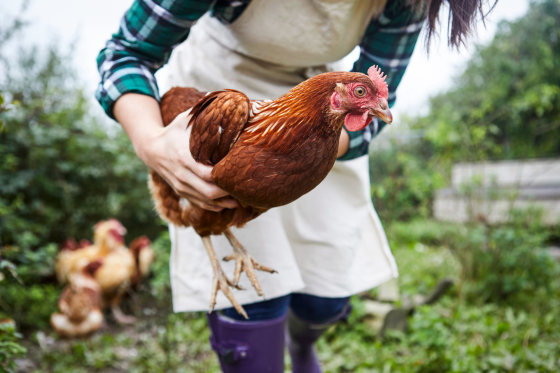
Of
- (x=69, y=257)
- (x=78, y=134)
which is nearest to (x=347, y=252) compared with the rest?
(x=69, y=257)

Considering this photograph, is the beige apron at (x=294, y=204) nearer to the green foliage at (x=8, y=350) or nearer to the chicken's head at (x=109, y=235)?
the green foliage at (x=8, y=350)

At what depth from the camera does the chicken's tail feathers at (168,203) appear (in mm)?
1005

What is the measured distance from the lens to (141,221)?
4152 millimetres

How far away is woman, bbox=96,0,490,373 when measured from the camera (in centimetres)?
94

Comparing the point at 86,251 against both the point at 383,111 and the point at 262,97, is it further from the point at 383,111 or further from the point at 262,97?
the point at 383,111

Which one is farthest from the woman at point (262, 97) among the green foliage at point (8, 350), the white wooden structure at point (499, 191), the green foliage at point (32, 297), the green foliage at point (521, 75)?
the green foliage at point (521, 75)

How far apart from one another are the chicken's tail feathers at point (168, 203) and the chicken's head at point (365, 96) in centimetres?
48

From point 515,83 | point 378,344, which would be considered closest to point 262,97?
point 378,344

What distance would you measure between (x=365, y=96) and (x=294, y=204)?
650mm

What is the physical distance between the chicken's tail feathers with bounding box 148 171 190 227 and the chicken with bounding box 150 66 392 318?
221 mm

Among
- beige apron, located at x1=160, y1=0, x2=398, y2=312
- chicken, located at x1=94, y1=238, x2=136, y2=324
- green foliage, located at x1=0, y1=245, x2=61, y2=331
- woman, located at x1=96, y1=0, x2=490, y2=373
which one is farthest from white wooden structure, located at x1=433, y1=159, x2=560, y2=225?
green foliage, located at x1=0, y1=245, x2=61, y2=331

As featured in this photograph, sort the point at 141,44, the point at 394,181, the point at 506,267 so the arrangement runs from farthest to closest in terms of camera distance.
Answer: the point at 394,181
the point at 506,267
the point at 141,44

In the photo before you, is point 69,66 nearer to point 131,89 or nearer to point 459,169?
point 131,89

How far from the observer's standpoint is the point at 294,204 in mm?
1324
